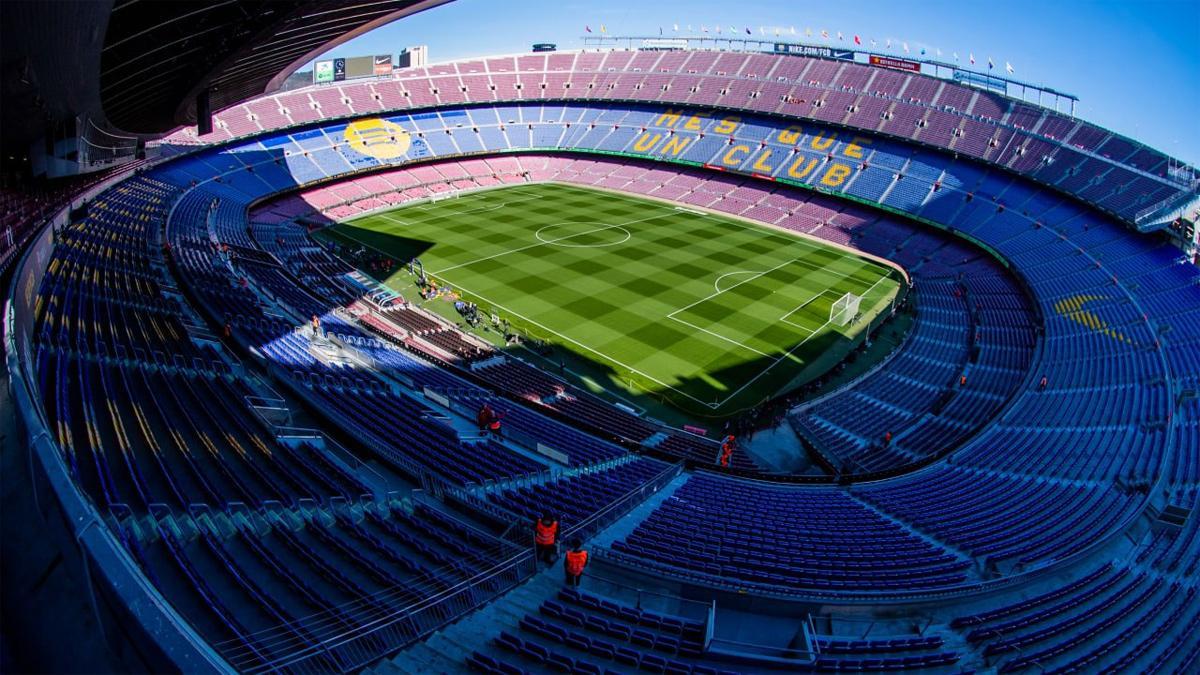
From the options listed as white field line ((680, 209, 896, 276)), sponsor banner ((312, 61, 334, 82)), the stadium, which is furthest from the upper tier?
white field line ((680, 209, 896, 276))

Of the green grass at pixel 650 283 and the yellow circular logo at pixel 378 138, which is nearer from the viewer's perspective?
the green grass at pixel 650 283

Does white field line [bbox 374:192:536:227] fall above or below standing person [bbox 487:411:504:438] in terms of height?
above

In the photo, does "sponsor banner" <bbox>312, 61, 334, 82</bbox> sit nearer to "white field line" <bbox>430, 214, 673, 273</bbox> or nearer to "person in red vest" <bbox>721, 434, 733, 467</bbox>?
"white field line" <bbox>430, 214, 673, 273</bbox>

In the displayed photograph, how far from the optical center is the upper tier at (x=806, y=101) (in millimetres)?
43969

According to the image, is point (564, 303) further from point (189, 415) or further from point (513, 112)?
point (513, 112)

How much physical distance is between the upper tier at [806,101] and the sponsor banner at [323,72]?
215 centimetres

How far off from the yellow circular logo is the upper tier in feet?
5.96

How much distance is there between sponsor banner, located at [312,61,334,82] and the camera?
214 feet

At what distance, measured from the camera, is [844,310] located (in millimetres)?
35375

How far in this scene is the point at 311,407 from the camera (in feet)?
55.1

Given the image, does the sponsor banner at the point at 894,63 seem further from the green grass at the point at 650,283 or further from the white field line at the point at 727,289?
the white field line at the point at 727,289

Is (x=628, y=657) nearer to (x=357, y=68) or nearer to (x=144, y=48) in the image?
(x=144, y=48)

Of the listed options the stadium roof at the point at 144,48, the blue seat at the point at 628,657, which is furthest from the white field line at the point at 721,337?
the blue seat at the point at 628,657

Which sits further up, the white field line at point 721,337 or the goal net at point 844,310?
the goal net at point 844,310
